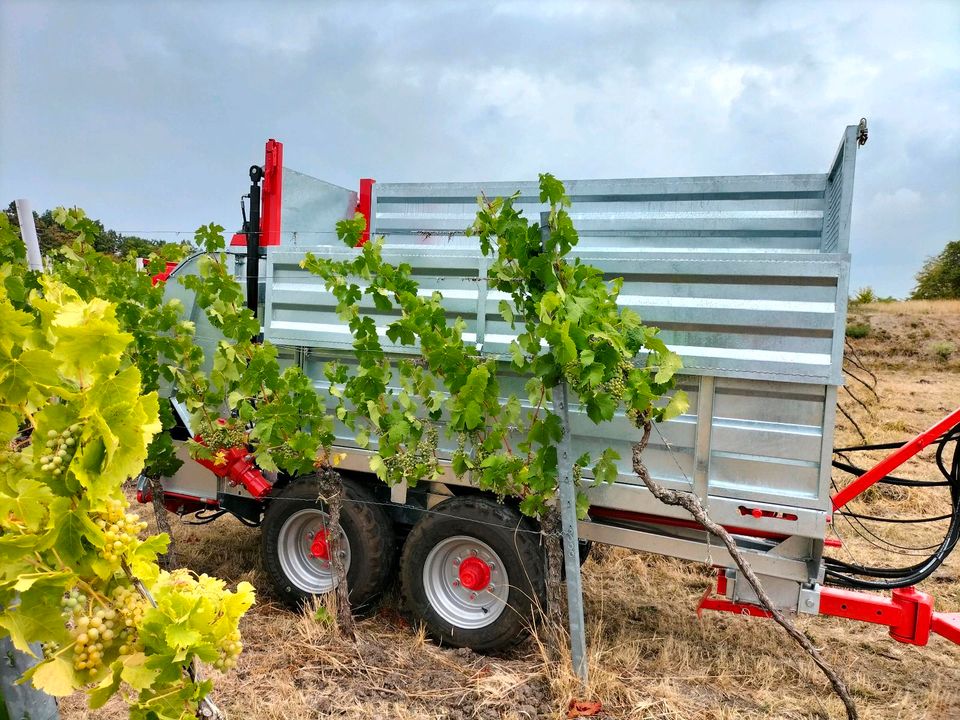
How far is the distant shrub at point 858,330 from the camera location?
17422 millimetres

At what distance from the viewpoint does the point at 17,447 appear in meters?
2.04

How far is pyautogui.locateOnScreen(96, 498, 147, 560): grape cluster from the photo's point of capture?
163cm

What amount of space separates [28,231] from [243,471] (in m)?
3.37

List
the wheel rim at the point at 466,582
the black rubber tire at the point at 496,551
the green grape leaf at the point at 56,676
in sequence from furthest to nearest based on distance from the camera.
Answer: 1. the wheel rim at the point at 466,582
2. the black rubber tire at the point at 496,551
3. the green grape leaf at the point at 56,676

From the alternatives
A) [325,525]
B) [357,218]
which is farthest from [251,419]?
[357,218]

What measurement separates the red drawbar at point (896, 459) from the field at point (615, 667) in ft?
3.34

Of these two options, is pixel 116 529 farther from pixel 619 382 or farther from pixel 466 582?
pixel 466 582

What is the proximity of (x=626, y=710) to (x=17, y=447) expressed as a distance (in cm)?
276

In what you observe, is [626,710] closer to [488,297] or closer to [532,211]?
[488,297]

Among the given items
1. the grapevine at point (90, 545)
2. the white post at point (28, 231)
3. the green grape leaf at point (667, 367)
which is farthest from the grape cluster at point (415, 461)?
the white post at point (28, 231)

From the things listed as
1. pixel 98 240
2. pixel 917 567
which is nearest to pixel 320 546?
pixel 917 567

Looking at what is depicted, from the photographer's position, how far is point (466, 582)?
4.07 metres

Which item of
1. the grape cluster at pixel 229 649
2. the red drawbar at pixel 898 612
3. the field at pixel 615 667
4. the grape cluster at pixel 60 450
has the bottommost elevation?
the field at pixel 615 667

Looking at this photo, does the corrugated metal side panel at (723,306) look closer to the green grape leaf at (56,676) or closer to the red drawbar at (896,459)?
the red drawbar at (896,459)
